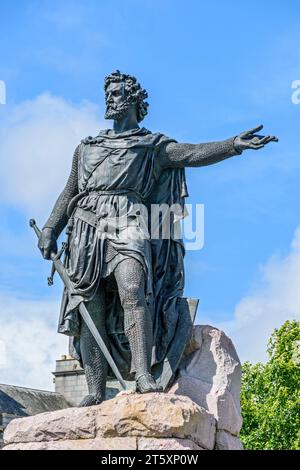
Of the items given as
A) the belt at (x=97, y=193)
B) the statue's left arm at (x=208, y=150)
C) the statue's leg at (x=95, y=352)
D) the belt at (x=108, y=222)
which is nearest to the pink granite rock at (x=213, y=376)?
the statue's leg at (x=95, y=352)

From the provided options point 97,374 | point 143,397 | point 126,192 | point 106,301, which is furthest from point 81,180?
point 143,397

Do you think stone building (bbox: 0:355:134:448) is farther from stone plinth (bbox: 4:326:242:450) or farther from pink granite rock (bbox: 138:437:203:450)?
pink granite rock (bbox: 138:437:203:450)

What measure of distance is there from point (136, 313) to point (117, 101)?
2.63 metres

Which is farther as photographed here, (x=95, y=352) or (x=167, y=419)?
(x=95, y=352)

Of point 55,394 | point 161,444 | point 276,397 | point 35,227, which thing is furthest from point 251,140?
point 55,394

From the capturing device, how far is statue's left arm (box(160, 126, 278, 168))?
11.7 metres

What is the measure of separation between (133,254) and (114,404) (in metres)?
1.76

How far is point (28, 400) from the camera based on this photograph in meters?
51.3

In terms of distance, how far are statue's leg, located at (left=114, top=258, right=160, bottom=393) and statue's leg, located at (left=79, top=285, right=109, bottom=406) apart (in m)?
0.46

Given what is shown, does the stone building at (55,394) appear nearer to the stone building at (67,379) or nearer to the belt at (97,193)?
the stone building at (67,379)

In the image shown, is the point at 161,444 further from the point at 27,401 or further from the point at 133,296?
the point at 27,401

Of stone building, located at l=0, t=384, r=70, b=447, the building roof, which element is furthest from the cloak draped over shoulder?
the building roof
